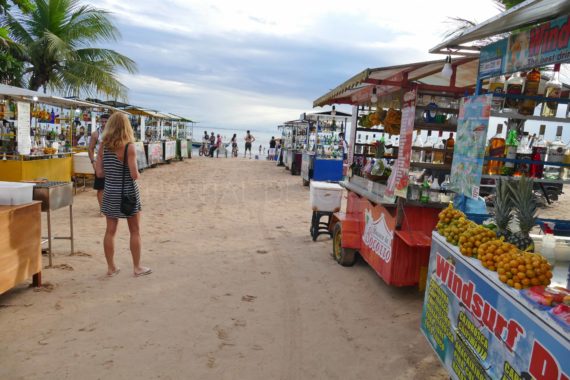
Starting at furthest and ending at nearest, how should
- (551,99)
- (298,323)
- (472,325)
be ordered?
1. (298,323)
2. (551,99)
3. (472,325)

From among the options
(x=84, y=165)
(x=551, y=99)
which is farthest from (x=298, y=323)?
(x=84, y=165)

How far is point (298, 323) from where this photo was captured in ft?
12.9

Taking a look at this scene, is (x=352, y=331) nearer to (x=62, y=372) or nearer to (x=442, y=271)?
(x=442, y=271)

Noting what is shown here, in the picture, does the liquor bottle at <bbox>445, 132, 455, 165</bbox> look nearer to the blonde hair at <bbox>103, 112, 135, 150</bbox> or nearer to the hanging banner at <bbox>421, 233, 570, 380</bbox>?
the hanging banner at <bbox>421, 233, 570, 380</bbox>

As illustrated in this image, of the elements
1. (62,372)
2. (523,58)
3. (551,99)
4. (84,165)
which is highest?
(523,58)

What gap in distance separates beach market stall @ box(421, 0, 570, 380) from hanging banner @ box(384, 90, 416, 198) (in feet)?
1.76

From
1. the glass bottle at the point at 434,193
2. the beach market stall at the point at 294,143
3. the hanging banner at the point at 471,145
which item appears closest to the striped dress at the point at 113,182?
the glass bottle at the point at 434,193

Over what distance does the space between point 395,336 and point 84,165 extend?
32.2 ft

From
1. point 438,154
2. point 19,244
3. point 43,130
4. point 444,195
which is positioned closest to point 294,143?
point 43,130

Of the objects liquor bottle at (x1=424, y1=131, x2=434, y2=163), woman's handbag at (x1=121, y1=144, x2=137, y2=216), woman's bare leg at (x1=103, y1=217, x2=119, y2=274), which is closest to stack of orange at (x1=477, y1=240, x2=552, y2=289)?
liquor bottle at (x1=424, y1=131, x2=434, y2=163)

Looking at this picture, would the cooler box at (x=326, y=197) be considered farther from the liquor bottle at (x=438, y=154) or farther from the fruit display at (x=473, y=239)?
the fruit display at (x=473, y=239)

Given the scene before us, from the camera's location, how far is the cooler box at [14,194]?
3.94 metres

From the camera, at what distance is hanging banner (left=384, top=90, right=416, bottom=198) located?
4.38m

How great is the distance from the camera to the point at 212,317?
3.95m
